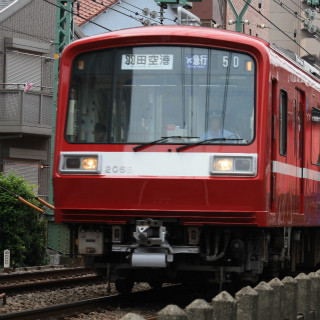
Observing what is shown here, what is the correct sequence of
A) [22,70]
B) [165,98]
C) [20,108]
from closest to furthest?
[165,98] < [20,108] < [22,70]

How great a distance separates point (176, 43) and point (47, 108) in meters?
17.2

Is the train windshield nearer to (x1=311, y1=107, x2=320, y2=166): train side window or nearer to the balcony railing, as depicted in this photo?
(x1=311, y1=107, x2=320, y2=166): train side window

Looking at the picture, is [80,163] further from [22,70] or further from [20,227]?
[22,70]

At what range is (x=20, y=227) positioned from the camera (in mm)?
20625

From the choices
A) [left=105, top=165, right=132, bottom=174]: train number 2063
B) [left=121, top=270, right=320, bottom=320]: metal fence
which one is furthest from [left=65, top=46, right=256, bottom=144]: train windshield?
[left=121, top=270, right=320, bottom=320]: metal fence

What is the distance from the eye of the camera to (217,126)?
38.0ft

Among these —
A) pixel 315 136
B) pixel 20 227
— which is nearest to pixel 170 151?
pixel 315 136

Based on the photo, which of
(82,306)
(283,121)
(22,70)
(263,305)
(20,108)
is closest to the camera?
(263,305)

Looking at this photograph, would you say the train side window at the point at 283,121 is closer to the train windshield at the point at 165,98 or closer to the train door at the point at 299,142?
the train door at the point at 299,142

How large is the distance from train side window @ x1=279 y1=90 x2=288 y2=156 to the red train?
268mm

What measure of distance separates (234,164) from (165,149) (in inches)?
32.8

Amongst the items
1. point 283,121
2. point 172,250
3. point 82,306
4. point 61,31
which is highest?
point 61,31

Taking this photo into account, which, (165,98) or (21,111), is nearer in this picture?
(165,98)

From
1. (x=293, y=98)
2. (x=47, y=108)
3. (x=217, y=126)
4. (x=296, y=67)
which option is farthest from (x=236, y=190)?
(x=47, y=108)
